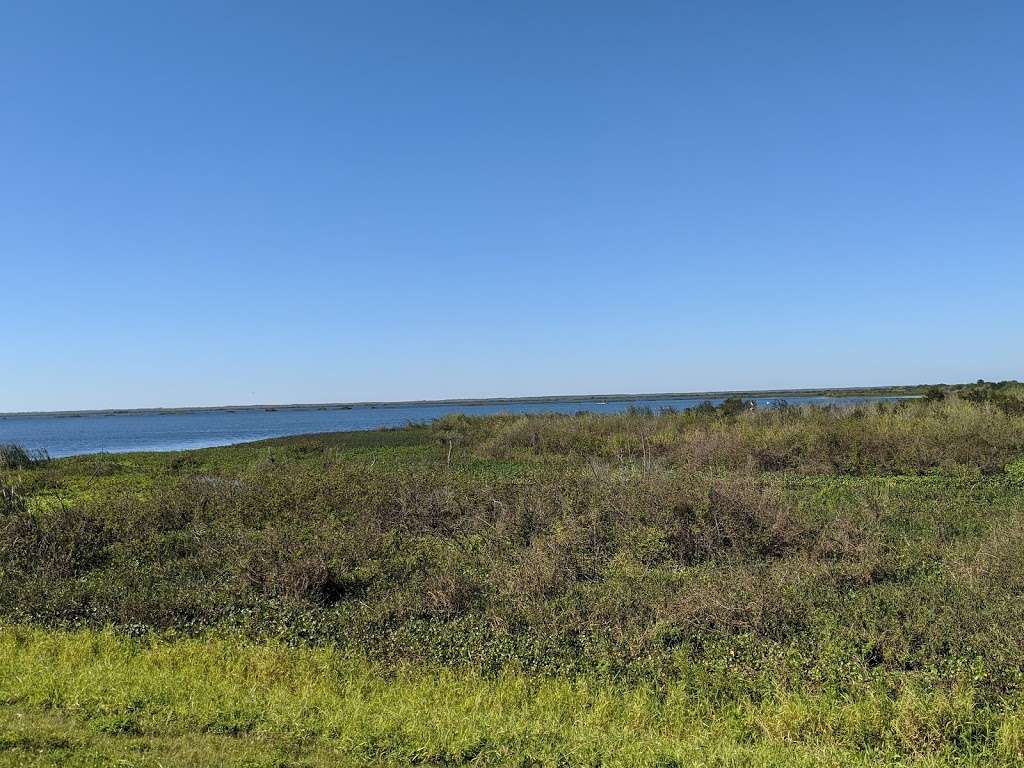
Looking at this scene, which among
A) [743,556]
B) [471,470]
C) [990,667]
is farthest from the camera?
[471,470]

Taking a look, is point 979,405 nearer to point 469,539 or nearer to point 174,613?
point 469,539

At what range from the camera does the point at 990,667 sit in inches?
304

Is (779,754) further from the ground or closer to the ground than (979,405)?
closer to the ground

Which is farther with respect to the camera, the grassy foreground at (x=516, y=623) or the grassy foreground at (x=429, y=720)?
the grassy foreground at (x=516, y=623)

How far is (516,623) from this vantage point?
32.4ft

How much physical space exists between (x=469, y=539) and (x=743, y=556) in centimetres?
538

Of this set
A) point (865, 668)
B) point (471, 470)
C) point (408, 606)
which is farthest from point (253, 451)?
point (865, 668)

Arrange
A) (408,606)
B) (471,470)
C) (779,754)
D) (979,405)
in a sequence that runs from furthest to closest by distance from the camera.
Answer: (979,405)
(471,470)
(408,606)
(779,754)

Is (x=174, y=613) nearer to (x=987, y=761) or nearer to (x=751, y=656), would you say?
(x=751, y=656)

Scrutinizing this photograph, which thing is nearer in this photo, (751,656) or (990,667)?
(990,667)

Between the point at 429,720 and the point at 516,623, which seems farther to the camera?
the point at 516,623

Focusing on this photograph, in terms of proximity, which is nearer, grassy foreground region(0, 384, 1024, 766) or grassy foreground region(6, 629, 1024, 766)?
grassy foreground region(6, 629, 1024, 766)

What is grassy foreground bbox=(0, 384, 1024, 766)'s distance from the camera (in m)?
6.39

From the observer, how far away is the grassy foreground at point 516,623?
6387mm
